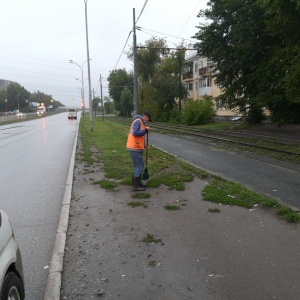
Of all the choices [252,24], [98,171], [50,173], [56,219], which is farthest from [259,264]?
[252,24]

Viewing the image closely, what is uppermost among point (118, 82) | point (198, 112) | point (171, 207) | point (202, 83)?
point (118, 82)

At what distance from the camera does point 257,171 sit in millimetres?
9547

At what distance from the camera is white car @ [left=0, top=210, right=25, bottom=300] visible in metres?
2.43

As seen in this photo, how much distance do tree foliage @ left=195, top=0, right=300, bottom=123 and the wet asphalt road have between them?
733cm

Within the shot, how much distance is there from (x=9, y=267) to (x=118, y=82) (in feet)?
286

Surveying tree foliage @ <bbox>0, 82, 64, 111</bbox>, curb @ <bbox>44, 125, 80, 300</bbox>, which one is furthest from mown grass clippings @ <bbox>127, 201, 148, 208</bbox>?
tree foliage @ <bbox>0, 82, 64, 111</bbox>

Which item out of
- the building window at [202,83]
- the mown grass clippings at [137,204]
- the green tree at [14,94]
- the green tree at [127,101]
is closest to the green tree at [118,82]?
the green tree at [127,101]

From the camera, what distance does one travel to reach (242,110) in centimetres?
2920

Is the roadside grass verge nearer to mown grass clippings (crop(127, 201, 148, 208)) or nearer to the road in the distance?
mown grass clippings (crop(127, 201, 148, 208))

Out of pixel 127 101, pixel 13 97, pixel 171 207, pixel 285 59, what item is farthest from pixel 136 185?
pixel 13 97

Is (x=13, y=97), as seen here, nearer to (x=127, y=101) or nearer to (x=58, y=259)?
(x=127, y=101)

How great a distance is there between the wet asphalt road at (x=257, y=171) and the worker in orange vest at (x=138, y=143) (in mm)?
2462

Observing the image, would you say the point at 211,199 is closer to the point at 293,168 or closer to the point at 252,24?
the point at 293,168

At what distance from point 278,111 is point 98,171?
18.9 metres
